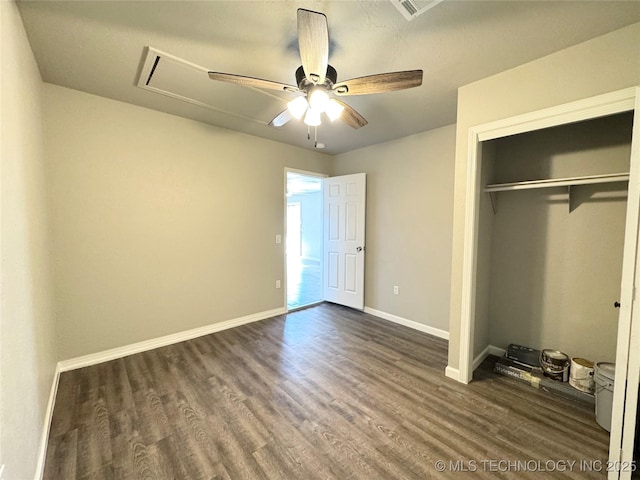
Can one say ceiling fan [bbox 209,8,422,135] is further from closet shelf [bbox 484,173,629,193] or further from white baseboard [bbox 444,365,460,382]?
white baseboard [bbox 444,365,460,382]

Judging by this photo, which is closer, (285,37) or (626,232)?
(626,232)

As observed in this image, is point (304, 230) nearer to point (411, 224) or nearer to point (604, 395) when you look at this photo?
point (411, 224)

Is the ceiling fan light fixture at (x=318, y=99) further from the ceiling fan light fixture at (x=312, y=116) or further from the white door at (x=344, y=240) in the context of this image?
the white door at (x=344, y=240)

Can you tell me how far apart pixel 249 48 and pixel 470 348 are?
287 centimetres

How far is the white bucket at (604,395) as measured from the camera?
5.74ft

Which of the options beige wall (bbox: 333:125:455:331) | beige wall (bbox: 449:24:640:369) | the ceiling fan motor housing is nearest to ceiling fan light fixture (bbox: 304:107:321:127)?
the ceiling fan motor housing

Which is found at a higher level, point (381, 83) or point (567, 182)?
point (381, 83)

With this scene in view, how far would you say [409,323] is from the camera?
3502mm

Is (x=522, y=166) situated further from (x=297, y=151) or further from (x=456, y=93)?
(x=297, y=151)

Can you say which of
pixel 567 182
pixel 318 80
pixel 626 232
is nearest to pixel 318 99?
pixel 318 80

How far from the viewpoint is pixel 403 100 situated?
2441mm

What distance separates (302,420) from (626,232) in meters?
2.18

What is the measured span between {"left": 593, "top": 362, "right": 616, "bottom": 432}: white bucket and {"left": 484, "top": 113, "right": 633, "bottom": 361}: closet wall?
525 mm

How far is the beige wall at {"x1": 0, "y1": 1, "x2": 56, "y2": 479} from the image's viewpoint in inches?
41.9
